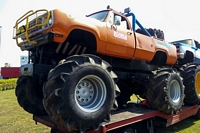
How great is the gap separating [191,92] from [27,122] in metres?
5.74

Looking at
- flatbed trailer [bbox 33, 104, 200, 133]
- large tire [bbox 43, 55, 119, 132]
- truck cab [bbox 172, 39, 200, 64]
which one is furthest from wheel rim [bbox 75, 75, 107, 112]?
truck cab [bbox 172, 39, 200, 64]

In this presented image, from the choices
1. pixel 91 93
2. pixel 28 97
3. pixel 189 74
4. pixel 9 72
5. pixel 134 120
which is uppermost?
pixel 189 74

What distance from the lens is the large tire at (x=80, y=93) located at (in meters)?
3.08

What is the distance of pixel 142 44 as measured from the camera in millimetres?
5445

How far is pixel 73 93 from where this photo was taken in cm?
315

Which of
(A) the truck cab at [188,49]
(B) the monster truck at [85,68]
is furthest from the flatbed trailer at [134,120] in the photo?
(A) the truck cab at [188,49]

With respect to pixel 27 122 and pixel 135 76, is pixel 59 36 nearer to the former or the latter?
pixel 135 76

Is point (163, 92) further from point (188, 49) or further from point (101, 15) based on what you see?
point (188, 49)

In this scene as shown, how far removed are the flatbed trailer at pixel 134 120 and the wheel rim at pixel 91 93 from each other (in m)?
0.44

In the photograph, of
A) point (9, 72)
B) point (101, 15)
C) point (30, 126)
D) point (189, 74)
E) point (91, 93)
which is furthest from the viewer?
point (9, 72)

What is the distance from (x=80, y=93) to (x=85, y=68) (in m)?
0.52

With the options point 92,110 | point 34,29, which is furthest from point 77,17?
point 92,110

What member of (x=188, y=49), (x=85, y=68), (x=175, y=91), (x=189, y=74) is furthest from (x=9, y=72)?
(x=85, y=68)

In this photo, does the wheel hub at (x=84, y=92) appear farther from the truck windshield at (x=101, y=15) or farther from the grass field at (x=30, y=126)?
the grass field at (x=30, y=126)
